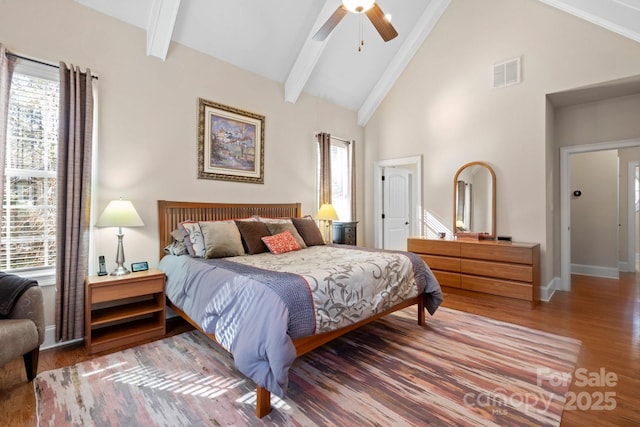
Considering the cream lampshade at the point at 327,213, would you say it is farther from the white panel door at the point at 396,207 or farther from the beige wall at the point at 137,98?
the white panel door at the point at 396,207

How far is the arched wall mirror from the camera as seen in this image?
4438 millimetres

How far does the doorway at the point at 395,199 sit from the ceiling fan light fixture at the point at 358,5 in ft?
10.2

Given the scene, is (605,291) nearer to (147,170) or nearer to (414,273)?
(414,273)

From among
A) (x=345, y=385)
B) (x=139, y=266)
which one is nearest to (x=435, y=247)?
(x=345, y=385)

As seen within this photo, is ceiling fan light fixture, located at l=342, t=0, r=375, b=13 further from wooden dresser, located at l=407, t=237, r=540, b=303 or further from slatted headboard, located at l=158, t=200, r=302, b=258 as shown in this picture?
wooden dresser, located at l=407, t=237, r=540, b=303

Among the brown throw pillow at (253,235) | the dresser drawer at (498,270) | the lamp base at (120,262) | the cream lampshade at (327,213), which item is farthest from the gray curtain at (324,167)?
the lamp base at (120,262)

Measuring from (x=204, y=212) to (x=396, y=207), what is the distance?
3858mm

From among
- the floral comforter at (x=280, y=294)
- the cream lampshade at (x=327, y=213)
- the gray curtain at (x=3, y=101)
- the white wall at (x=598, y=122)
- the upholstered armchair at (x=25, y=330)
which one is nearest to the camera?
the floral comforter at (x=280, y=294)

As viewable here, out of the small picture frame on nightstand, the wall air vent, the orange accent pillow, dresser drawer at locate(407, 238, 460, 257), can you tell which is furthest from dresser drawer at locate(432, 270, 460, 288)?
the small picture frame on nightstand

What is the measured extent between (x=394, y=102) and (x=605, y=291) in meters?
4.33

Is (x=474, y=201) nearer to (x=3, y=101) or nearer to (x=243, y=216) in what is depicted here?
(x=243, y=216)

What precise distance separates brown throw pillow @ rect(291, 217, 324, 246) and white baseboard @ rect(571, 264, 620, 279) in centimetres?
492

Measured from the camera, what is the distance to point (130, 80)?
10.1 ft

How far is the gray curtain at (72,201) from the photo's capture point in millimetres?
2555
